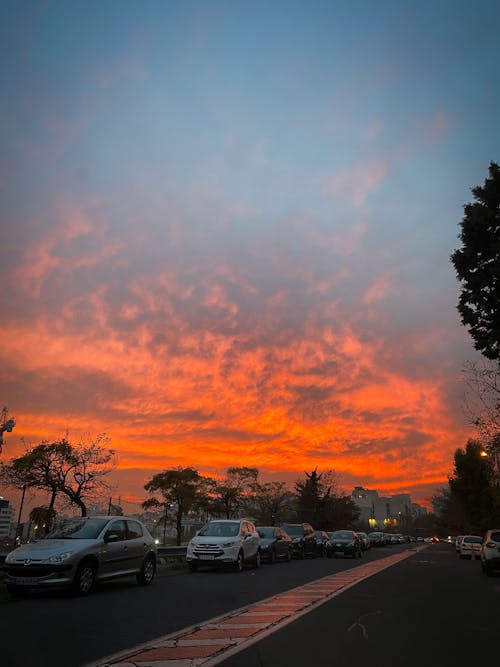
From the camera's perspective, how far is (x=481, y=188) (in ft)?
75.7

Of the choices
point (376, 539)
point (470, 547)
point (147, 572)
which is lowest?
point (470, 547)

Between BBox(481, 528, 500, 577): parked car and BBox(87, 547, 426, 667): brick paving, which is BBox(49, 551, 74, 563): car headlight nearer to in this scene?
BBox(87, 547, 426, 667): brick paving

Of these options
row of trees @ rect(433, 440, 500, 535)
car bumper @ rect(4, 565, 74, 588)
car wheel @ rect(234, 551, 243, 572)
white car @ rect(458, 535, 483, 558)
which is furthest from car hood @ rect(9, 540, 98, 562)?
row of trees @ rect(433, 440, 500, 535)

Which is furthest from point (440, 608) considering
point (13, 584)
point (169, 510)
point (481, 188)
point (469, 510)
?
point (469, 510)

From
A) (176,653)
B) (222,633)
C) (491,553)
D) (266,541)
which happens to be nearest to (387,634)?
(222,633)

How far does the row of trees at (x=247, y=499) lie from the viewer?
62.8 m

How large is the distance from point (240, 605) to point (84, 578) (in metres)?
3.26

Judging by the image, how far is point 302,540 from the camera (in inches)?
1199

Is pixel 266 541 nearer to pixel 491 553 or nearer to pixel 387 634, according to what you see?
pixel 491 553

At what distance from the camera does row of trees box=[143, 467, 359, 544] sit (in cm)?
6275

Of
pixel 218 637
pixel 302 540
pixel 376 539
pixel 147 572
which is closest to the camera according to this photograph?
pixel 218 637

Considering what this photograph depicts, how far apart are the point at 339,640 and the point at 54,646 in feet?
11.5

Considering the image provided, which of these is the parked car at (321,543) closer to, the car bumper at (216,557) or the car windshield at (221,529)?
the car windshield at (221,529)

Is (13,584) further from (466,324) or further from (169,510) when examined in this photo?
(169,510)
